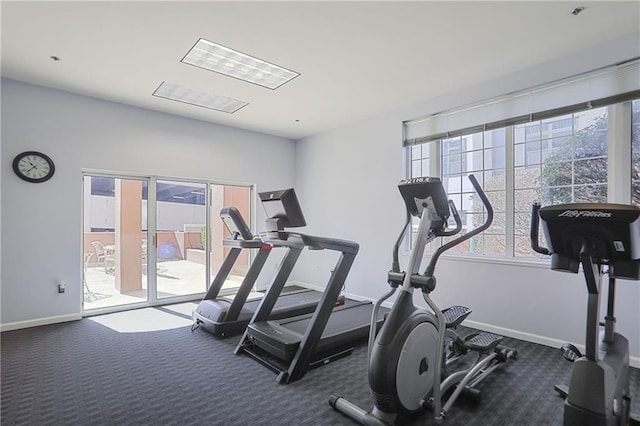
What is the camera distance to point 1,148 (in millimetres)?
3676

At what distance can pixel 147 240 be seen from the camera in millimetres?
4801

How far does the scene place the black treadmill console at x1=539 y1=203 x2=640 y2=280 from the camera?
5.22ft

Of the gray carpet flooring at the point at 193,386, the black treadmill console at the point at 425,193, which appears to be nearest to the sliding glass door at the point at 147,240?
the gray carpet flooring at the point at 193,386

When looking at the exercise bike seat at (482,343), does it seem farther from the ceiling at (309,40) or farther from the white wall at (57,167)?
the white wall at (57,167)

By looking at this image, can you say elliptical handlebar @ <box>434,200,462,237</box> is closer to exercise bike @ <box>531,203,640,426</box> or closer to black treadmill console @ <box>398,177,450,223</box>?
black treadmill console @ <box>398,177,450,223</box>

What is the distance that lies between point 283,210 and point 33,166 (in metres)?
3.22

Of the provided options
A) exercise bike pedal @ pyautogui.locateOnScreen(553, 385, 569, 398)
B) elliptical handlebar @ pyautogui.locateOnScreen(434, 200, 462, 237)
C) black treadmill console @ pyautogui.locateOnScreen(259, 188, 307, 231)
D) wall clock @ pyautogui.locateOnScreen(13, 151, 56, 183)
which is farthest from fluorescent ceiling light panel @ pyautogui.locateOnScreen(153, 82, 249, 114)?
exercise bike pedal @ pyautogui.locateOnScreen(553, 385, 569, 398)

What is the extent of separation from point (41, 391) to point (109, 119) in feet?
11.0

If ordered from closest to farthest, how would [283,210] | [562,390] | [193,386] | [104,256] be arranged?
[562,390] < [193,386] < [283,210] < [104,256]

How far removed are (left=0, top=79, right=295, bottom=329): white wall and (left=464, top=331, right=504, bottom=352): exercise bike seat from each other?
445 centimetres

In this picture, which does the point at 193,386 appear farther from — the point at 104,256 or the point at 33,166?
the point at 33,166

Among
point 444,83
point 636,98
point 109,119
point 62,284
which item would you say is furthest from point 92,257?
point 636,98

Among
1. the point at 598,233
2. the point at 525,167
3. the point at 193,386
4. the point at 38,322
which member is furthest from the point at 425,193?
the point at 38,322

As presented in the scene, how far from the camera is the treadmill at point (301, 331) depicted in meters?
2.72
